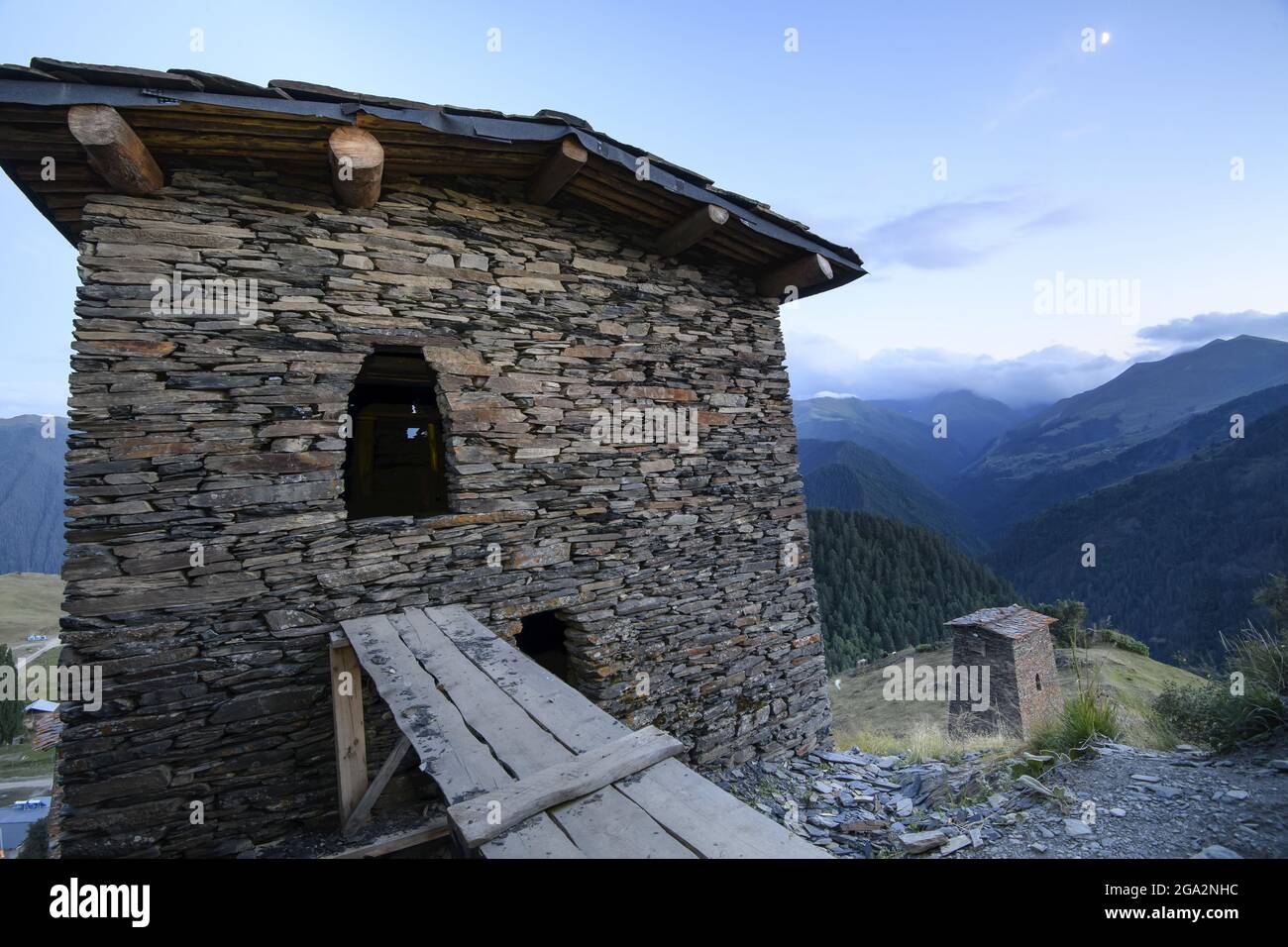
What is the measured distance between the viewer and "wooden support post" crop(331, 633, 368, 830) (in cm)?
350

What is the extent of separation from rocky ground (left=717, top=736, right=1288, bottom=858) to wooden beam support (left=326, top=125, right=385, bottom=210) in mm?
5630

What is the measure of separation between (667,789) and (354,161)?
161 inches

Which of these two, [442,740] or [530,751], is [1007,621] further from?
[442,740]

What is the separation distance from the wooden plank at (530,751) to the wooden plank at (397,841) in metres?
1.14

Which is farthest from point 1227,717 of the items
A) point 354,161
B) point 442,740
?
point 354,161

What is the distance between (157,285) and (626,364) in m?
3.30

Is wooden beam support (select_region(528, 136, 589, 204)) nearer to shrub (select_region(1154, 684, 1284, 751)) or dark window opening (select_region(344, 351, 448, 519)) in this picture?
dark window opening (select_region(344, 351, 448, 519))

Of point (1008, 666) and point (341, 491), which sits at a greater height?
point (341, 491)

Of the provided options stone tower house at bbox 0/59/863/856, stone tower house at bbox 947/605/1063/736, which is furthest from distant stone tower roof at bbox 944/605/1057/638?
stone tower house at bbox 0/59/863/856

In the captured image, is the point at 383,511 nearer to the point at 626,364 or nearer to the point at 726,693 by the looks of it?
the point at 626,364

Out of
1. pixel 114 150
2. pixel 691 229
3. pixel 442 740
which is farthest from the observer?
pixel 691 229

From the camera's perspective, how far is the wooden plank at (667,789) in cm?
144

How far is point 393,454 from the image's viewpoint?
28.3 feet
